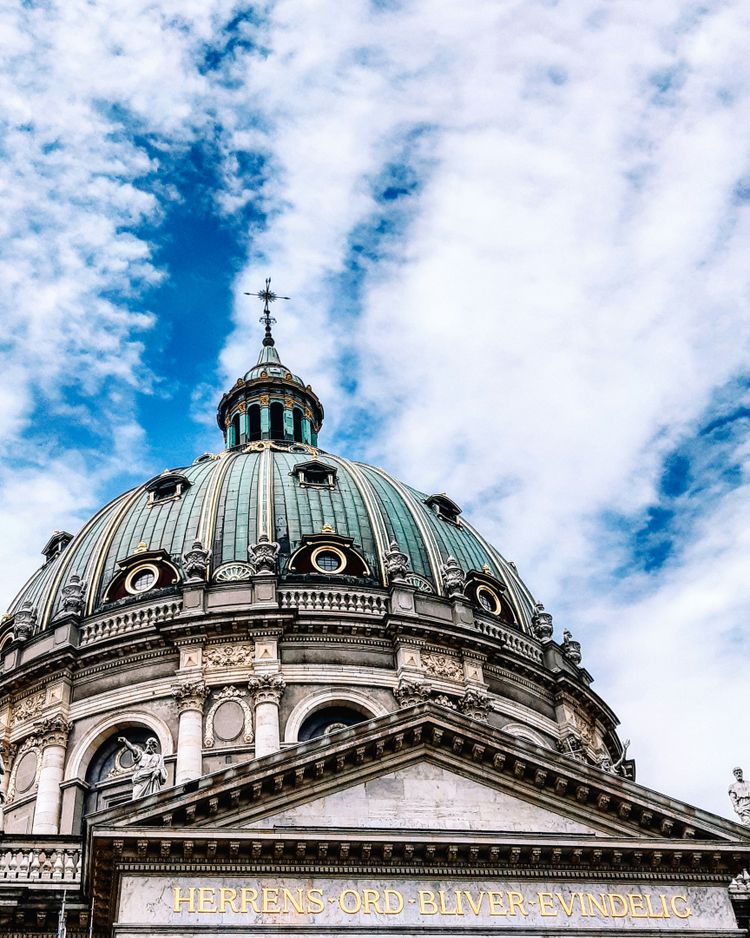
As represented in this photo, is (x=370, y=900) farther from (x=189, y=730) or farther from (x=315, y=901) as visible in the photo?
(x=189, y=730)

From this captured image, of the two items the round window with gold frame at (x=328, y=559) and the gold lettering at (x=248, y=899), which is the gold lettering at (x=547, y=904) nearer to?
the gold lettering at (x=248, y=899)

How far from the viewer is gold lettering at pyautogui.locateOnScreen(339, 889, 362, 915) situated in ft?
85.0

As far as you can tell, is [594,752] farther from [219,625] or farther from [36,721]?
[36,721]

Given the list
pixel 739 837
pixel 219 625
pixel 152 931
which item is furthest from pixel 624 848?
pixel 219 625

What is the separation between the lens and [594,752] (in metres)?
46.7

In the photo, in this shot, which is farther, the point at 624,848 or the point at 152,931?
the point at 624,848

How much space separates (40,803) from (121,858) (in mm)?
14807

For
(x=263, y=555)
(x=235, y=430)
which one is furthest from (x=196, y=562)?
(x=235, y=430)

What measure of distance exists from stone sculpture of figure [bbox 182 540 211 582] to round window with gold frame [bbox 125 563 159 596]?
3.54 feet

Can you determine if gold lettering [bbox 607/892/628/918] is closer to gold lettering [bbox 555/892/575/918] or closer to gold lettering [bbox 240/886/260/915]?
gold lettering [bbox 555/892/575/918]

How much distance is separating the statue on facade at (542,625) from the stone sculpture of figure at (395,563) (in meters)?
5.85

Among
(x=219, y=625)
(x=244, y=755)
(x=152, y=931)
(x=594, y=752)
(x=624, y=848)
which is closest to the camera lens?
(x=152, y=931)

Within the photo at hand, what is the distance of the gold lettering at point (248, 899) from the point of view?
1008 inches

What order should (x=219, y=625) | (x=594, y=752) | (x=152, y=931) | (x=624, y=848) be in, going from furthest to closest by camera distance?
(x=594, y=752) < (x=219, y=625) < (x=624, y=848) < (x=152, y=931)
